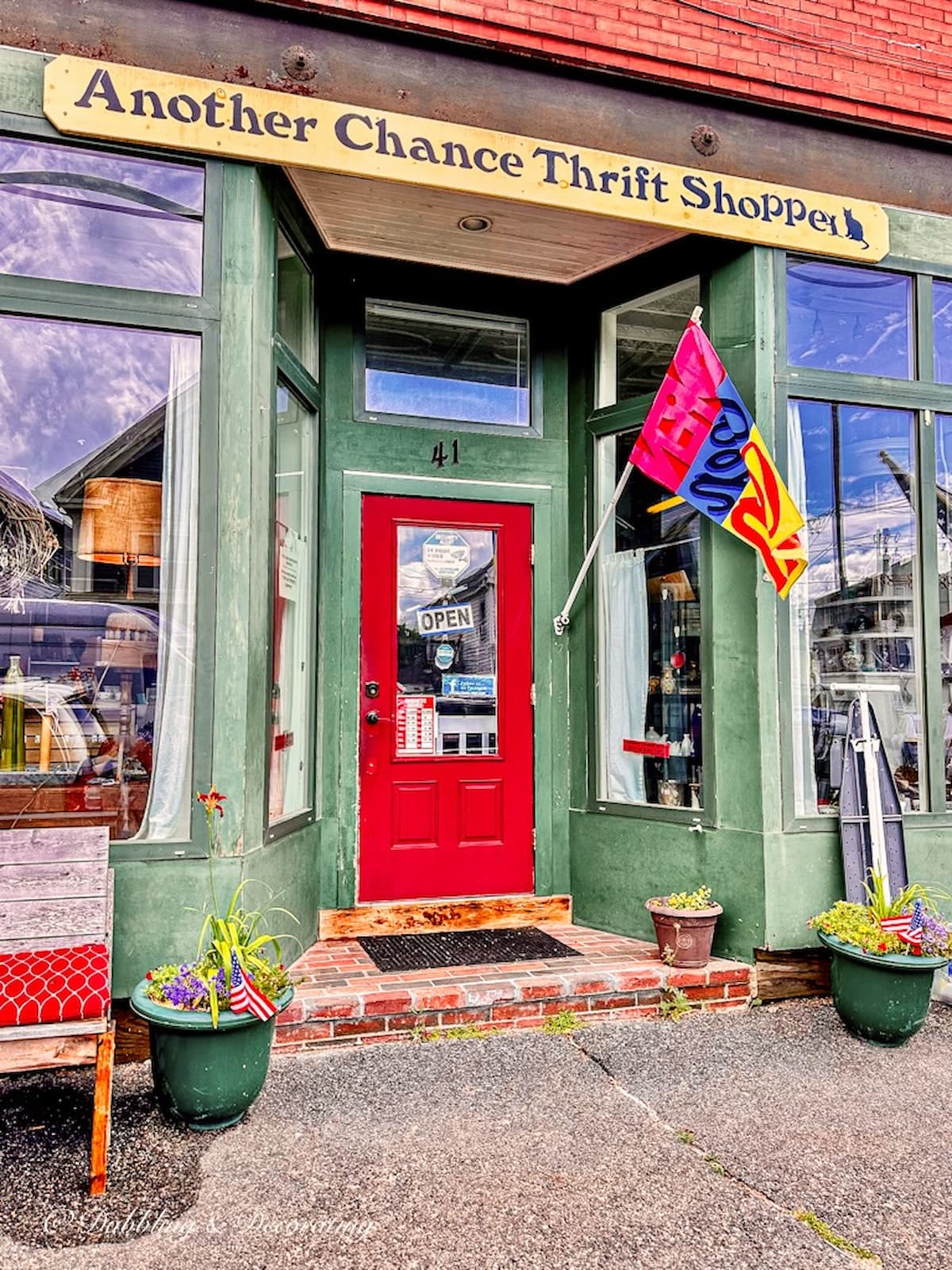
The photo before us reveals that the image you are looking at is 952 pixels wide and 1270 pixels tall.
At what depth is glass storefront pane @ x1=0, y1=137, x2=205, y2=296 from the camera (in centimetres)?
411

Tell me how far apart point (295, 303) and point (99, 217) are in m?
1.08

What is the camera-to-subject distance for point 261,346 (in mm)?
4398

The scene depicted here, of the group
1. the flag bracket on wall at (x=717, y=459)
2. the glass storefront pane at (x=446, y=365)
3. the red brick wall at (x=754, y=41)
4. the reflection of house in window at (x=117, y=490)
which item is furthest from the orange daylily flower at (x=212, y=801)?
the red brick wall at (x=754, y=41)

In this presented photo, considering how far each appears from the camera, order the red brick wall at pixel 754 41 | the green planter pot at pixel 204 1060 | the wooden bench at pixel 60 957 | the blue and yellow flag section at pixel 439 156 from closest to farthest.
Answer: the wooden bench at pixel 60 957 < the green planter pot at pixel 204 1060 < the blue and yellow flag section at pixel 439 156 < the red brick wall at pixel 754 41

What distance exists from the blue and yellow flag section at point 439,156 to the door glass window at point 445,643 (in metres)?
1.89

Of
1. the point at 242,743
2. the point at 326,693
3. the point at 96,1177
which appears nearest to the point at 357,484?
the point at 326,693

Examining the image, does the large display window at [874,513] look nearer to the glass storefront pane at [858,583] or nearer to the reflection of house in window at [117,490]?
the glass storefront pane at [858,583]

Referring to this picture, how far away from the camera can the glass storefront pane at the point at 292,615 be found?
4.75 m

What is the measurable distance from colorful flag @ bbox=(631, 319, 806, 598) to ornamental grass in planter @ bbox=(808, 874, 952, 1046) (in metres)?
1.55

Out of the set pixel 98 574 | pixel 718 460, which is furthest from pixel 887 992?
pixel 98 574

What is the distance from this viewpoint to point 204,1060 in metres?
3.26

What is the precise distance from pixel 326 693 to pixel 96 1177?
277 centimetres

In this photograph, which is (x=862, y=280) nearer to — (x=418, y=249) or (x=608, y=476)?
(x=608, y=476)

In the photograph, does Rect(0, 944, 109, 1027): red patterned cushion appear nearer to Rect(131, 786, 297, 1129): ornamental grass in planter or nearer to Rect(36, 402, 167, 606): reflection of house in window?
Rect(131, 786, 297, 1129): ornamental grass in planter
